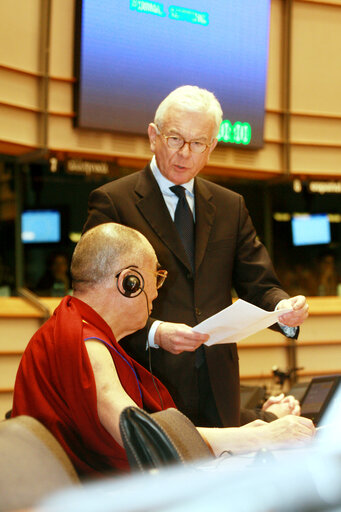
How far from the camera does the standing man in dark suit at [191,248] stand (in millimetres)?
2236

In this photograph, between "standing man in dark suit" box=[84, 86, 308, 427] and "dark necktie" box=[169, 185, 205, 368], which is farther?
"dark necktie" box=[169, 185, 205, 368]

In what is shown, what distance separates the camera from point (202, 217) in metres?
2.40

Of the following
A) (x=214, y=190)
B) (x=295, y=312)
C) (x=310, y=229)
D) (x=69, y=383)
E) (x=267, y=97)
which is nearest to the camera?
(x=69, y=383)

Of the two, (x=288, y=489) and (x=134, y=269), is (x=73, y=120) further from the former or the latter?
(x=288, y=489)

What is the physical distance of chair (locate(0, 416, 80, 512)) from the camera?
1.68 feet

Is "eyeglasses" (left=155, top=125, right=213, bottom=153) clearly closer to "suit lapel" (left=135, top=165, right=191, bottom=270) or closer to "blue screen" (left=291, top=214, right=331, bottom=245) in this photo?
"suit lapel" (left=135, top=165, right=191, bottom=270)

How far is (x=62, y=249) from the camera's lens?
5.48m

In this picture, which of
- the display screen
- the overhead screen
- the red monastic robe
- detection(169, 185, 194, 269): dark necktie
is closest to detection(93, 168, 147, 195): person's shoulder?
detection(169, 185, 194, 269): dark necktie

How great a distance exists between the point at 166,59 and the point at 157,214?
3.44 meters

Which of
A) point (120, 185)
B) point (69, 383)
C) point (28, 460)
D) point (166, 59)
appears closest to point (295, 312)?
point (120, 185)

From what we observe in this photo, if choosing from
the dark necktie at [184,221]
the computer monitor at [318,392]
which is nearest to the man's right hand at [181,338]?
the computer monitor at [318,392]

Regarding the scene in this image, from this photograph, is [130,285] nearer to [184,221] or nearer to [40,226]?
[184,221]

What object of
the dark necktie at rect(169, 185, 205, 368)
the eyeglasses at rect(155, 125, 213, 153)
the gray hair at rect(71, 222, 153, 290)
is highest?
the eyeglasses at rect(155, 125, 213, 153)

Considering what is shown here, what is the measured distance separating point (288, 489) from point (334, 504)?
22 millimetres
